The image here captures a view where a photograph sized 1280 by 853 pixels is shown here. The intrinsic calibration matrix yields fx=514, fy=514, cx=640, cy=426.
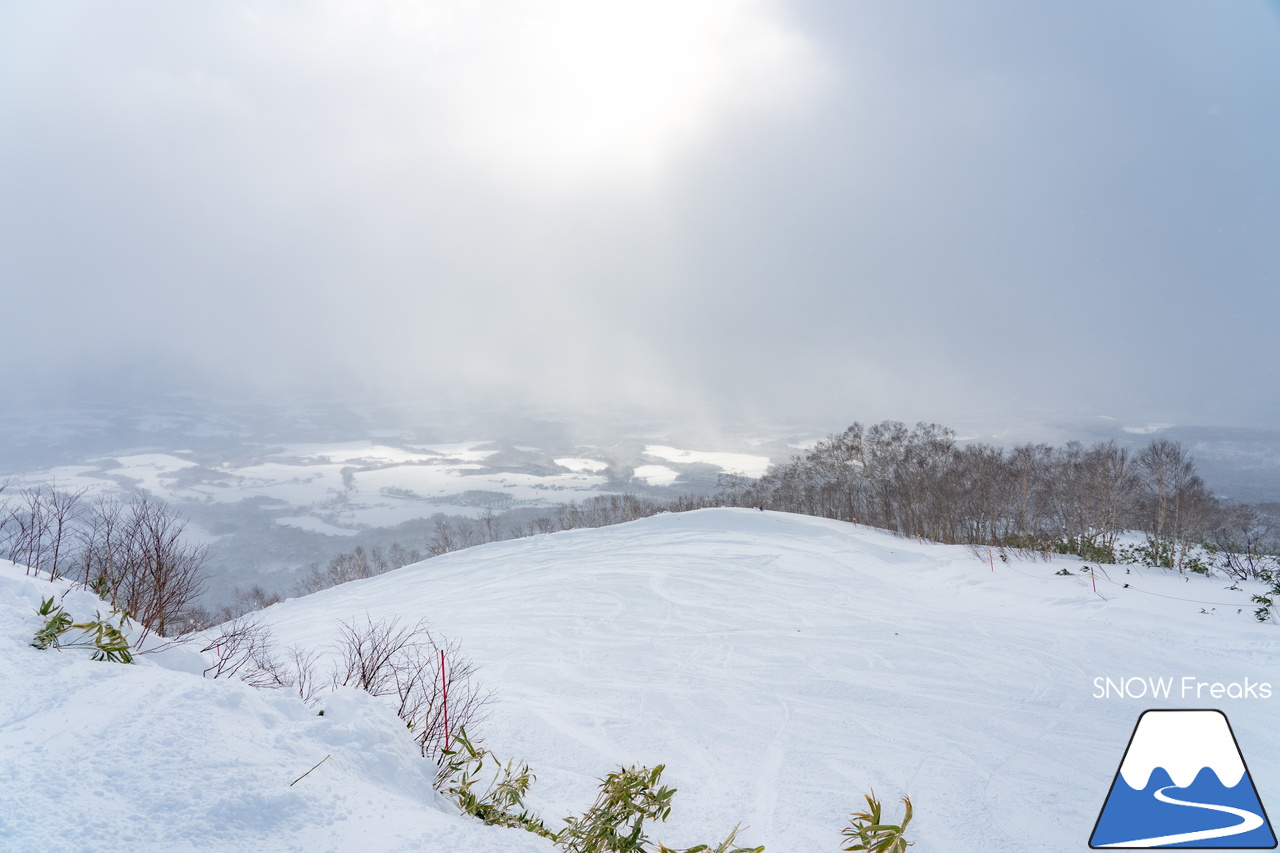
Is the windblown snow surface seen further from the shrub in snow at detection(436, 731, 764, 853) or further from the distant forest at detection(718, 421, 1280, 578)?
the distant forest at detection(718, 421, 1280, 578)

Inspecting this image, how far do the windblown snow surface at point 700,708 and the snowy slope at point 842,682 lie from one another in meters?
0.06

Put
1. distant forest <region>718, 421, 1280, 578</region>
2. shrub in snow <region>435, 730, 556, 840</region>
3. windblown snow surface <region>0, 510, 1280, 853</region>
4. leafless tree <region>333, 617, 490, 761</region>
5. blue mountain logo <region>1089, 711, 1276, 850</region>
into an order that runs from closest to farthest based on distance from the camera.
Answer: windblown snow surface <region>0, 510, 1280, 853</region>
shrub in snow <region>435, 730, 556, 840</region>
blue mountain logo <region>1089, 711, 1276, 850</region>
leafless tree <region>333, 617, 490, 761</region>
distant forest <region>718, 421, 1280, 578</region>

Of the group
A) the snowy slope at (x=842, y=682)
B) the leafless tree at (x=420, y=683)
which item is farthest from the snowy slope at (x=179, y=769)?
the snowy slope at (x=842, y=682)

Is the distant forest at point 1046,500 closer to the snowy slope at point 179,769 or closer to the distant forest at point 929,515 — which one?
the distant forest at point 929,515

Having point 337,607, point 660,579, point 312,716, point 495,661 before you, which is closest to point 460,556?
point 337,607

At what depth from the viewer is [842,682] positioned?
1095 centimetres

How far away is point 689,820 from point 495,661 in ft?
28.0

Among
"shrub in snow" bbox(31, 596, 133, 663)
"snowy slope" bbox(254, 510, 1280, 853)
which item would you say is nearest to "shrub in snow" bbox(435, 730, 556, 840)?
"snowy slope" bbox(254, 510, 1280, 853)

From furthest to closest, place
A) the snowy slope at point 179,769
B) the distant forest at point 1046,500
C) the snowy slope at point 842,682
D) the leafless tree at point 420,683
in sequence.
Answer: the distant forest at point 1046,500, the snowy slope at point 842,682, the leafless tree at point 420,683, the snowy slope at point 179,769

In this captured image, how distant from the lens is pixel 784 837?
594cm

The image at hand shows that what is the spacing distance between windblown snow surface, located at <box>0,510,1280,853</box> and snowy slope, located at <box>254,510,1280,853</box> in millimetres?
60

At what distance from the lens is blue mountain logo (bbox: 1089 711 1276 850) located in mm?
3766

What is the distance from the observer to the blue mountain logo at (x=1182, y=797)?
3.77 meters

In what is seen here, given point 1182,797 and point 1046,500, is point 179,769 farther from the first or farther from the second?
point 1046,500
